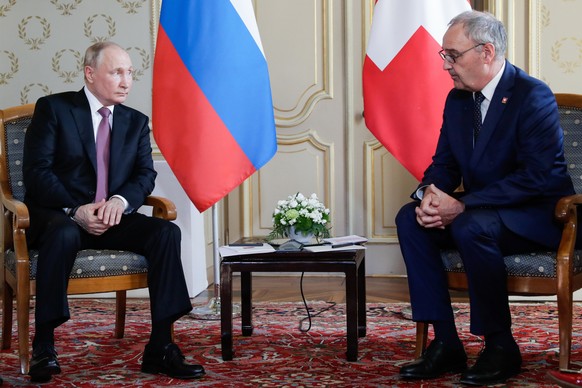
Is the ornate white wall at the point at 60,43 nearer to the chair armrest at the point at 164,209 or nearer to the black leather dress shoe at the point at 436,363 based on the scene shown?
the chair armrest at the point at 164,209

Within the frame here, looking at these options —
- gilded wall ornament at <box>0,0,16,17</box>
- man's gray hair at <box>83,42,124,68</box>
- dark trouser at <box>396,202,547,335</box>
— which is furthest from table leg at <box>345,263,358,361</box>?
gilded wall ornament at <box>0,0,16,17</box>

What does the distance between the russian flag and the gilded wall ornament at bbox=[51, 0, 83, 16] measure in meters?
1.23

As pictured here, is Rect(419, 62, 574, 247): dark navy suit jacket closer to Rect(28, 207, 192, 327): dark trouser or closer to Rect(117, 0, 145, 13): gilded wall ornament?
Rect(28, 207, 192, 327): dark trouser

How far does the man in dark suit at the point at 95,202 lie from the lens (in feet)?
9.40

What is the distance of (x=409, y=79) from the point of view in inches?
158

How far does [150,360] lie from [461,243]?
1.16m

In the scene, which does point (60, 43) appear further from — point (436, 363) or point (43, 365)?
point (436, 363)

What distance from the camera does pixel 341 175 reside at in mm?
5434

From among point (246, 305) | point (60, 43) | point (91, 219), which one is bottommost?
point (246, 305)

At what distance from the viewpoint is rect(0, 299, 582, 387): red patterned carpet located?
2.79 m

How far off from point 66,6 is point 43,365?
2857 mm

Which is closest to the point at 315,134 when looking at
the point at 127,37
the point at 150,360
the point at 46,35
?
the point at 127,37

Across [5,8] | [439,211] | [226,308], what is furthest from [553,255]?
[5,8]

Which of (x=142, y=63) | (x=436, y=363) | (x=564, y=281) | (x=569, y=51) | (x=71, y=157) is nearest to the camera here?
(x=564, y=281)
